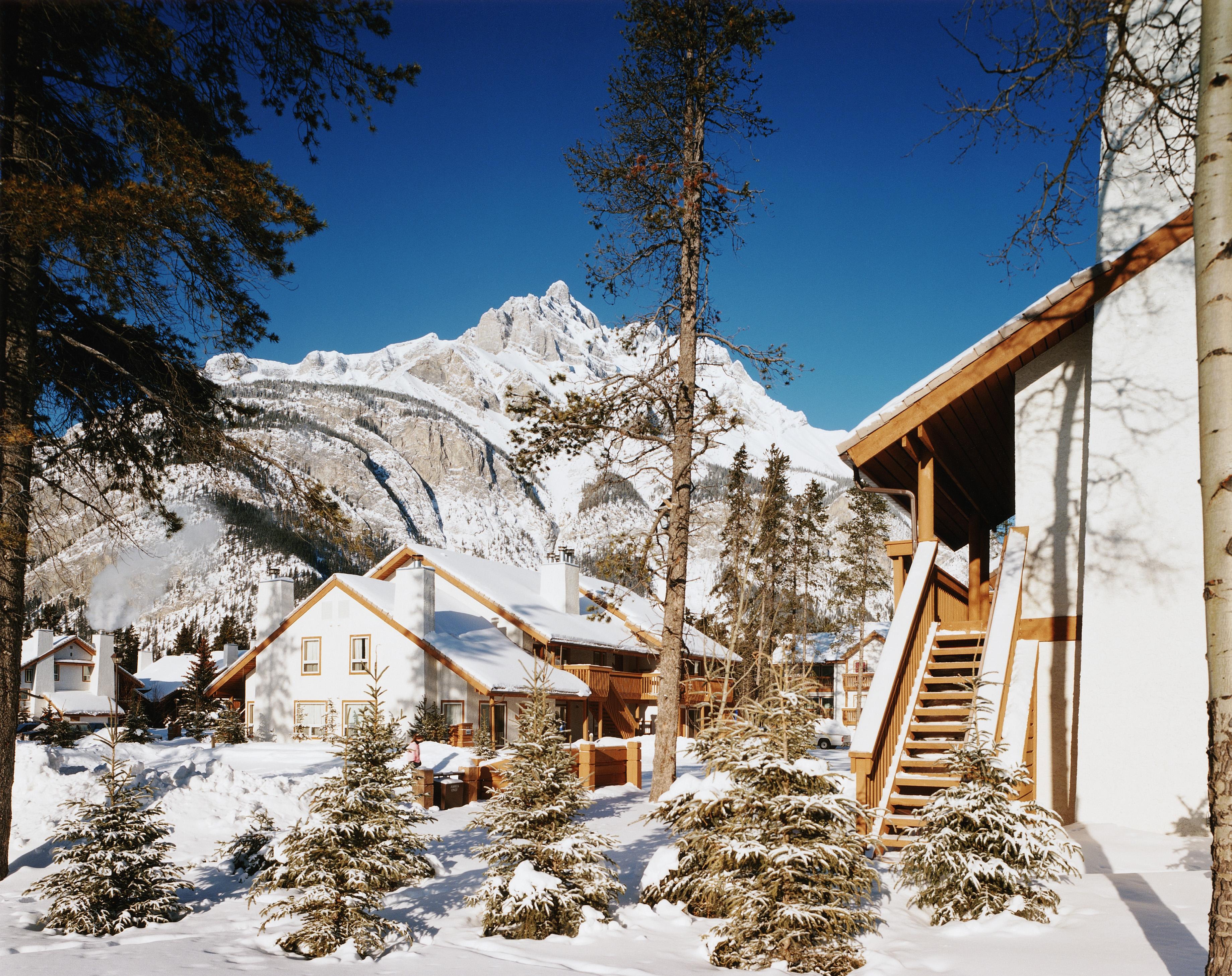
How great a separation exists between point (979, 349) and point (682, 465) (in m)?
5.83

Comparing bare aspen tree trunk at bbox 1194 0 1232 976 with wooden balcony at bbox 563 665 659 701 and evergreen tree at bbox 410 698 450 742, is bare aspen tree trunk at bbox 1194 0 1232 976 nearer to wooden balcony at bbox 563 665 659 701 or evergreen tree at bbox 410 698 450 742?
evergreen tree at bbox 410 698 450 742

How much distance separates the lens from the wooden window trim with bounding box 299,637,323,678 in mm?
30859

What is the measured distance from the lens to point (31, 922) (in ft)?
22.8

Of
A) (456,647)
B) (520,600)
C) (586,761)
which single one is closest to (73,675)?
(520,600)

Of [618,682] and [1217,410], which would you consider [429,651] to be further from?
[1217,410]

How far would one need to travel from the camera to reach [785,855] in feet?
18.9

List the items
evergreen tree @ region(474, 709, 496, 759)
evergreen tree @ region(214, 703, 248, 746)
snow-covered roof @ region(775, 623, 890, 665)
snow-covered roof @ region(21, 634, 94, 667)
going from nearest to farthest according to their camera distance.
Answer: evergreen tree @ region(474, 709, 496, 759) < evergreen tree @ region(214, 703, 248, 746) < snow-covered roof @ region(21, 634, 94, 667) < snow-covered roof @ region(775, 623, 890, 665)

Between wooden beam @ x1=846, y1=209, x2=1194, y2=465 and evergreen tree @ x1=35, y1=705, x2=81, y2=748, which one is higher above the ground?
wooden beam @ x1=846, y1=209, x2=1194, y2=465

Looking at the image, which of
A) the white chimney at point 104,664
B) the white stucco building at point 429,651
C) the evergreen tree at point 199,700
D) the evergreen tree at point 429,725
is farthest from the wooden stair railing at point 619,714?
the white chimney at point 104,664

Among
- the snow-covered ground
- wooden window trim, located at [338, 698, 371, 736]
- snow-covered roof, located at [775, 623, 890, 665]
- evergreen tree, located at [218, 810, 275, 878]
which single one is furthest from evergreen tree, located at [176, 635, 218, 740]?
snow-covered roof, located at [775, 623, 890, 665]

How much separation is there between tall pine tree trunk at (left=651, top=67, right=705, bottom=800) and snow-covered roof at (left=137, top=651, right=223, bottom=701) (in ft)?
155

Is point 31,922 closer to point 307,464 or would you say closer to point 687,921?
point 687,921

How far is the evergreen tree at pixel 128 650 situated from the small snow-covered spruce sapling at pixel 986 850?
62.9 m

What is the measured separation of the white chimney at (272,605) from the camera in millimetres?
32156
